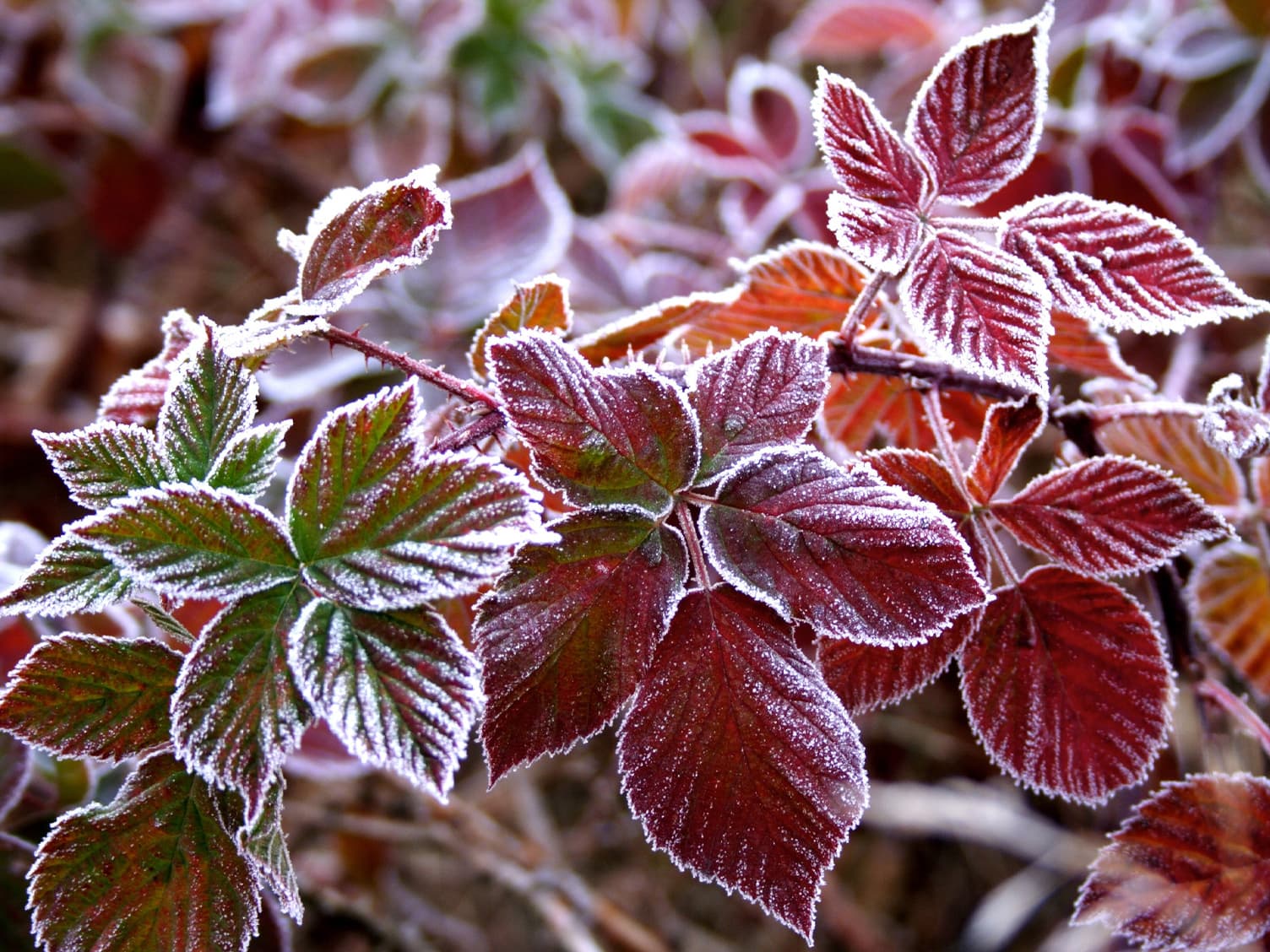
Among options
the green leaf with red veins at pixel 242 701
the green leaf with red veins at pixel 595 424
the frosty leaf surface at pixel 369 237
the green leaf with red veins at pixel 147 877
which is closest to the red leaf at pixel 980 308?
the green leaf with red veins at pixel 595 424

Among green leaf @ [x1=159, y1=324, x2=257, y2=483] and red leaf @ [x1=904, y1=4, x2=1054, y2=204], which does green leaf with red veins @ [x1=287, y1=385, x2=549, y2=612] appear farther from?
Answer: red leaf @ [x1=904, y1=4, x2=1054, y2=204]

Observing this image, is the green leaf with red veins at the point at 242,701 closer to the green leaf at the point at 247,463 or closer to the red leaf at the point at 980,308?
the green leaf at the point at 247,463

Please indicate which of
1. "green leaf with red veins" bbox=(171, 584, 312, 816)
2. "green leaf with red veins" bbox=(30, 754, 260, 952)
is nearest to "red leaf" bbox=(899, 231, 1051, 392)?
"green leaf with red veins" bbox=(171, 584, 312, 816)

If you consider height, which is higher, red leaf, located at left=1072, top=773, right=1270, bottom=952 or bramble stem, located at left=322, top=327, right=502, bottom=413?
bramble stem, located at left=322, top=327, right=502, bottom=413

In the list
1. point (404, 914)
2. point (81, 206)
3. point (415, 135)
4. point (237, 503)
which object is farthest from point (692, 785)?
point (81, 206)

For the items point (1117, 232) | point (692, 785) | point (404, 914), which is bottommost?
point (404, 914)

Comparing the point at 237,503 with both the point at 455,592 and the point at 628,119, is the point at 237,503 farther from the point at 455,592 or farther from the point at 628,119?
the point at 628,119
